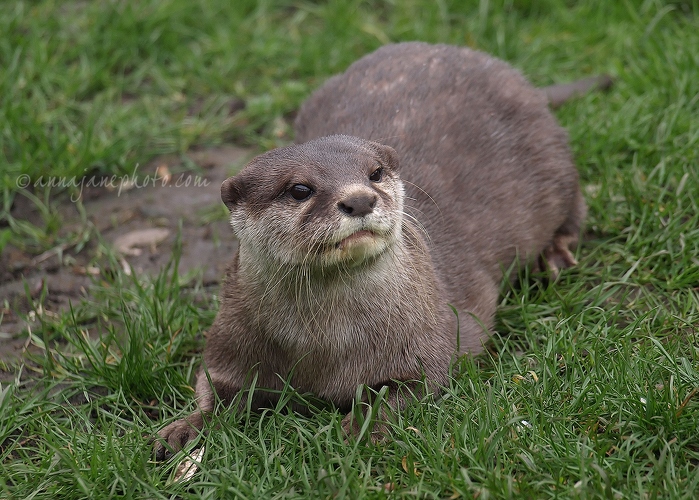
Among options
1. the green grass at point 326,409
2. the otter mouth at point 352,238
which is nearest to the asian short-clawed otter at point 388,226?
the otter mouth at point 352,238

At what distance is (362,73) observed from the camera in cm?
358

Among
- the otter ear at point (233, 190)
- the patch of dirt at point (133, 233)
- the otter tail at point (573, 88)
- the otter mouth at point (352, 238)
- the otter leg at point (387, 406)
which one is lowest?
the patch of dirt at point (133, 233)

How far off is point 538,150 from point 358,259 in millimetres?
1269

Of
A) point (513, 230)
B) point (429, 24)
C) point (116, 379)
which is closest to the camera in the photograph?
point (116, 379)

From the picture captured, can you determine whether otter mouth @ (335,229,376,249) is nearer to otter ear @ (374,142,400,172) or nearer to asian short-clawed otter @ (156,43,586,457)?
asian short-clawed otter @ (156,43,586,457)

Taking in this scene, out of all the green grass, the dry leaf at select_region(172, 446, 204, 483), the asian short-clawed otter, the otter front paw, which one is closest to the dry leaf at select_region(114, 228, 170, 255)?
the green grass

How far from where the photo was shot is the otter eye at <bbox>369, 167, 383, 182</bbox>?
2658mm

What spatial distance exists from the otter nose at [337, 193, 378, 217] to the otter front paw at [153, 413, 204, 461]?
2.53 ft

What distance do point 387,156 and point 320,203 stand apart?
1.25ft

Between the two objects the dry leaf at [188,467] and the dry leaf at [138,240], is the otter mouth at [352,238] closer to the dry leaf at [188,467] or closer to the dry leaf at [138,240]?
the dry leaf at [188,467]

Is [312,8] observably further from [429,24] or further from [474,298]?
[474,298]

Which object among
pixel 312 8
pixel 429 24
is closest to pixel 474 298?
pixel 429 24

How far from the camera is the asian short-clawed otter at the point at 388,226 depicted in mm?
2572

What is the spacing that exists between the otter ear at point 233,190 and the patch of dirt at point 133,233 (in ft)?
3.10
